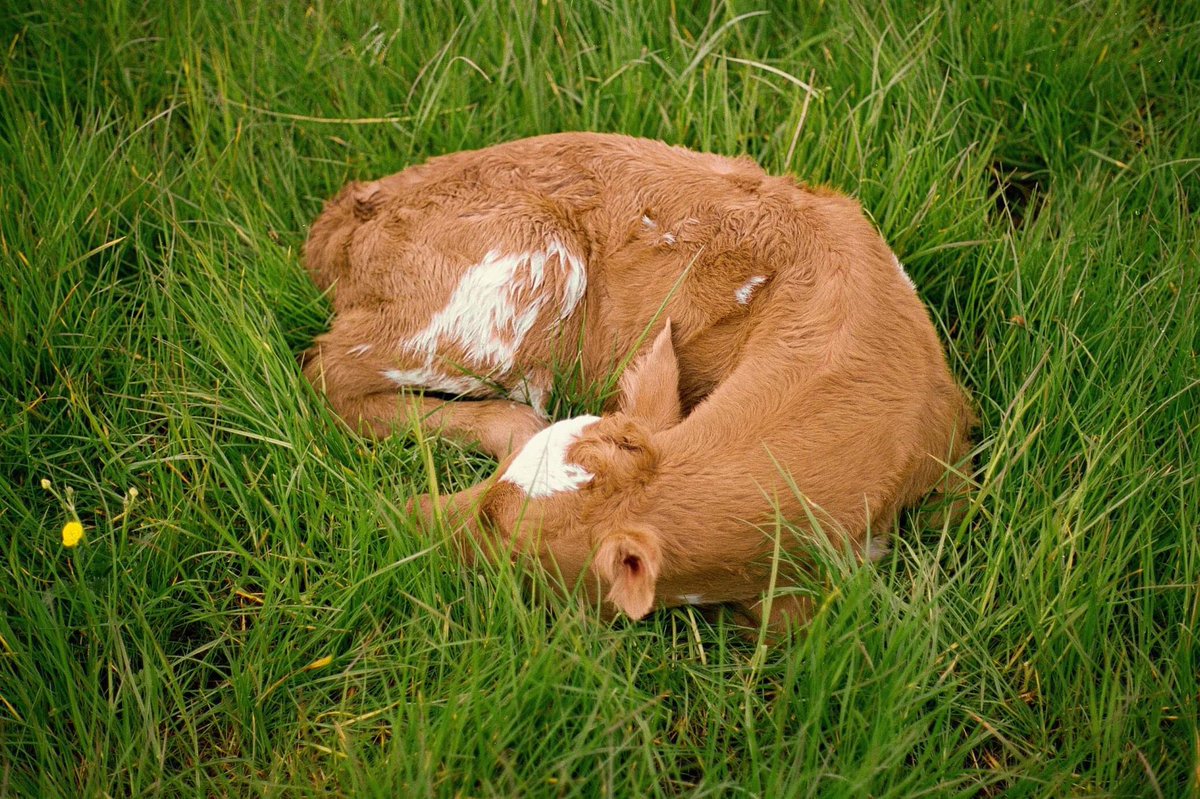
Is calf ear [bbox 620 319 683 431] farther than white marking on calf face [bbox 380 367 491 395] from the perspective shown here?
No

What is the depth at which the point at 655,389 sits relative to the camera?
3.28m

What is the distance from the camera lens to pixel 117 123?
14.8 feet

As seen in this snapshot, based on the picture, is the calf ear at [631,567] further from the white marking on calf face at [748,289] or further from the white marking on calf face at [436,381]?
the white marking on calf face at [436,381]

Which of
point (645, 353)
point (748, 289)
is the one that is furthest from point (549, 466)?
point (748, 289)

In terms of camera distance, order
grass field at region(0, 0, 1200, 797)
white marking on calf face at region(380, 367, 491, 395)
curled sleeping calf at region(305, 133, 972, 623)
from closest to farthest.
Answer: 1. grass field at region(0, 0, 1200, 797)
2. curled sleeping calf at region(305, 133, 972, 623)
3. white marking on calf face at region(380, 367, 491, 395)

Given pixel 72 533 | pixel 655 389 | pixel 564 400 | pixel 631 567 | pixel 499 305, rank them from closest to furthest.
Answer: pixel 631 567
pixel 72 533
pixel 655 389
pixel 499 305
pixel 564 400

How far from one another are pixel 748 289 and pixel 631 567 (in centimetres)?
118

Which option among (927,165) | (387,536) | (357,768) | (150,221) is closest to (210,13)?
(150,221)

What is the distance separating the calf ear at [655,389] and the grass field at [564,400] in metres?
0.65

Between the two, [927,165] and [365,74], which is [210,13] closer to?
[365,74]

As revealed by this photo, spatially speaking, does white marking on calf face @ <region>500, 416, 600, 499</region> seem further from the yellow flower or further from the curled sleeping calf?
the yellow flower

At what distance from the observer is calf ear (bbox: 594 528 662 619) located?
2.71 metres

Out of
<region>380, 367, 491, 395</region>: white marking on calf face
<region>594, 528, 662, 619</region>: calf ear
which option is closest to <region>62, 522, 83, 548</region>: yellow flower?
<region>380, 367, 491, 395</region>: white marking on calf face

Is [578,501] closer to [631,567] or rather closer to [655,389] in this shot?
[631,567]
